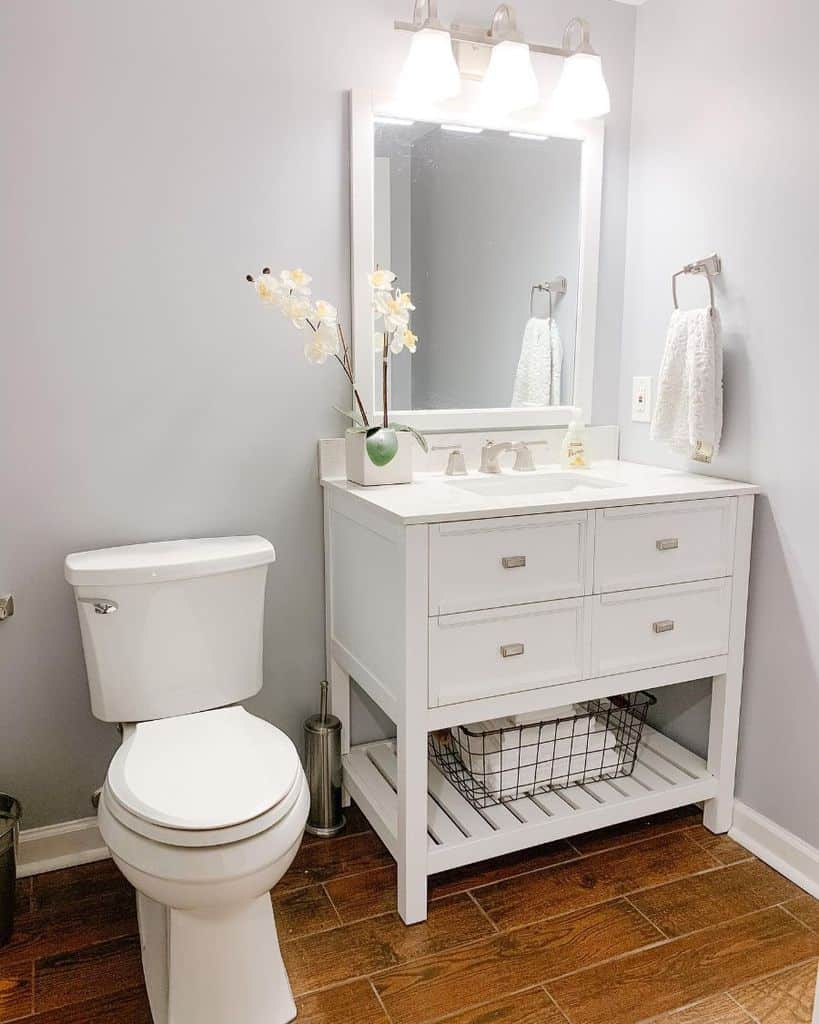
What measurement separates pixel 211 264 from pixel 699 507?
1272mm

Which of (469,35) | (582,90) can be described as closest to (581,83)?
(582,90)

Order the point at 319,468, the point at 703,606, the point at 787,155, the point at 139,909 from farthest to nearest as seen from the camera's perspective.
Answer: the point at 319,468 → the point at 703,606 → the point at 787,155 → the point at 139,909

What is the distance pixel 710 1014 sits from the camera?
161 cm

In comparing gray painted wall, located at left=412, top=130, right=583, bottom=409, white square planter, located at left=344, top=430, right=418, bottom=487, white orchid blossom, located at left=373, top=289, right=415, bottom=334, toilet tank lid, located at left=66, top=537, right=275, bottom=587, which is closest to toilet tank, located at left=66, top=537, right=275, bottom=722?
toilet tank lid, located at left=66, top=537, right=275, bottom=587

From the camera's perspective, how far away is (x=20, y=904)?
76.0 inches

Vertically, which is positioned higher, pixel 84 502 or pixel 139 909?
pixel 84 502

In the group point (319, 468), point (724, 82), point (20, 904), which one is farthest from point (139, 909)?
point (724, 82)

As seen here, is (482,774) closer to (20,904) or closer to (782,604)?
(782,604)

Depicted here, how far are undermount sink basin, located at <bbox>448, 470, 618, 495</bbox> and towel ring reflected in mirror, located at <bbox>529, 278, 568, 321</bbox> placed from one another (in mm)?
460

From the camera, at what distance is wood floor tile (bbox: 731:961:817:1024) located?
62.9 inches

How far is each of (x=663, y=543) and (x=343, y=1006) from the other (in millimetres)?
1167

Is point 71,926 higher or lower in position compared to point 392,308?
lower

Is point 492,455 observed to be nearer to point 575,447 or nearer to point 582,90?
point 575,447

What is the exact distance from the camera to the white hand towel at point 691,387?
2.09 m
